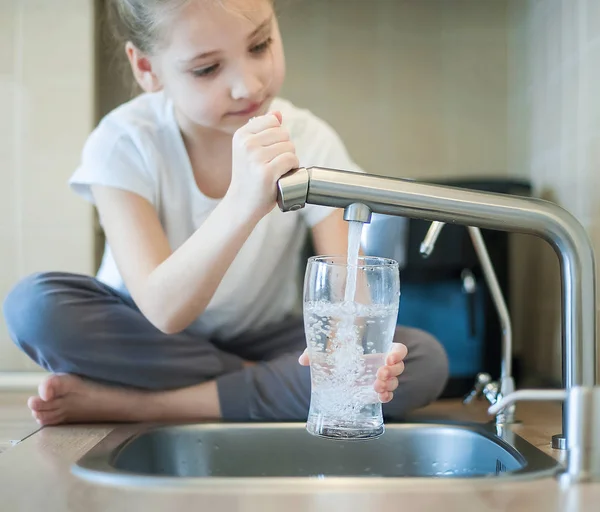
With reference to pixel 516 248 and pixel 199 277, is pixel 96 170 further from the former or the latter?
pixel 516 248

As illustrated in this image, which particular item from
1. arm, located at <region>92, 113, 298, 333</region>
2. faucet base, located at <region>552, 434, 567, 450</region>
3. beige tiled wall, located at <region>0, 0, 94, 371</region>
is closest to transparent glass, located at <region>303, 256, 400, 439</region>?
arm, located at <region>92, 113, 298, 333</region>

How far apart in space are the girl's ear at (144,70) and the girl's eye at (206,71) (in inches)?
6.0

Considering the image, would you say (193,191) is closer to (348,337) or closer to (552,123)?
(348,337)

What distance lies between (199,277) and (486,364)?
0.96 meters

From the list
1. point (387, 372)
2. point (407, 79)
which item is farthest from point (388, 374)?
point (407, 79)

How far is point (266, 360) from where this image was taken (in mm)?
1371

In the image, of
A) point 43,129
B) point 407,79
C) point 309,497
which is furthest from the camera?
point 407,79

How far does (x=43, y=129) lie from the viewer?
6.50 feet

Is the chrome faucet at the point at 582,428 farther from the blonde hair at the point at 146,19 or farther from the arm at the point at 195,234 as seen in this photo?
the blonde hair at the point at 146,19

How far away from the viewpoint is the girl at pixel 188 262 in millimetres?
1020

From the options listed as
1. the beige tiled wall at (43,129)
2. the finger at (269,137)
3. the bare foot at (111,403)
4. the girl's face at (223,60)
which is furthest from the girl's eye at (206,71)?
the beige tiled wall at (43,129)

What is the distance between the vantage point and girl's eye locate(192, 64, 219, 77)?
104cm

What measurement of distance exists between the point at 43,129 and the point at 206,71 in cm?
107

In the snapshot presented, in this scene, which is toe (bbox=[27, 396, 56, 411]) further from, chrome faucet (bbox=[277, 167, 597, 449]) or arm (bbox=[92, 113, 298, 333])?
chrome faucet (bbox=[277, 167, 597, 449])
